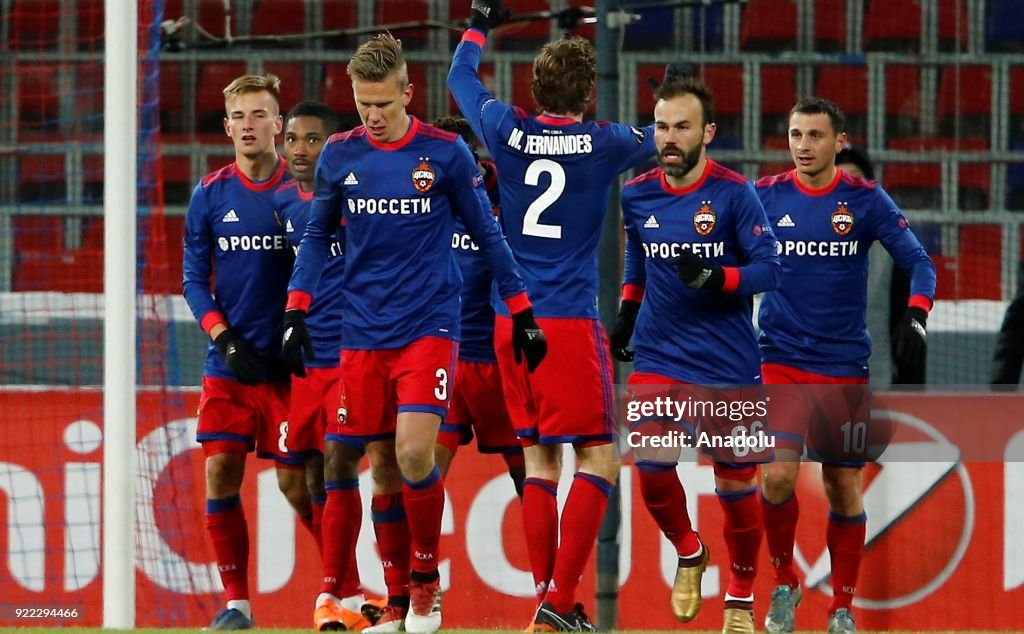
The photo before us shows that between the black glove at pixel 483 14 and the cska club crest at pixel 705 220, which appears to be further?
the cska club crest at pixel 705 220

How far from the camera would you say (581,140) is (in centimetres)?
557

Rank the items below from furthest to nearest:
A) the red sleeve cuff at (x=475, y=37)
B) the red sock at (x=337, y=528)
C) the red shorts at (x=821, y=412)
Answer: the red shorts at (x=821, y=412) → the red sock at (x=337, y=528) → the red sleeve cuff at (x=475, y=37)

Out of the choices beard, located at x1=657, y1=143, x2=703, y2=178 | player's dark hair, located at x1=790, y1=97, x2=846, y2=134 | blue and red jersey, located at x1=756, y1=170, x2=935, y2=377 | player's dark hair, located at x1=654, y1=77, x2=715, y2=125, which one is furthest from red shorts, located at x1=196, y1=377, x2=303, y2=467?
player's dark hair, located at x1=790, y1=97, x2=846, y2=134

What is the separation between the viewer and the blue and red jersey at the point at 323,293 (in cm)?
612

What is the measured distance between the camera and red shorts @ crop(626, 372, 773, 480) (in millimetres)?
5867

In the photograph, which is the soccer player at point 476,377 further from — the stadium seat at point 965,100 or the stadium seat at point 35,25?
the stadium seat at point 35,25

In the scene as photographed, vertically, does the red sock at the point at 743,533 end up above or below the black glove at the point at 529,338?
below

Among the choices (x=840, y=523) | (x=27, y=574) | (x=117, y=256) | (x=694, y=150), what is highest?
(x=694, y=150)

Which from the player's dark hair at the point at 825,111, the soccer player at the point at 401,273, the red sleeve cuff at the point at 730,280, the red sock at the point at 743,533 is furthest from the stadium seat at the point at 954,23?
the soccer player at the point at 401,273

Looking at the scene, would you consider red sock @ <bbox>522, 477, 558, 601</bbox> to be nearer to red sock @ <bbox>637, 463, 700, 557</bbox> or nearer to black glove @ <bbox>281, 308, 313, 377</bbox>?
red sock @ <bbox>637, 463, 700, 557</bbox>

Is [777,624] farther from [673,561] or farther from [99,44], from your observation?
[99,44]

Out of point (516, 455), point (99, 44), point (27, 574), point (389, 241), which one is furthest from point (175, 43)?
point (389, 241)

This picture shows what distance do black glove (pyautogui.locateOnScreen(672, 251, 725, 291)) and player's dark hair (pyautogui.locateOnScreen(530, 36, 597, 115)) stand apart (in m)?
0.61

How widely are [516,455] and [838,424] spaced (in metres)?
1.24
